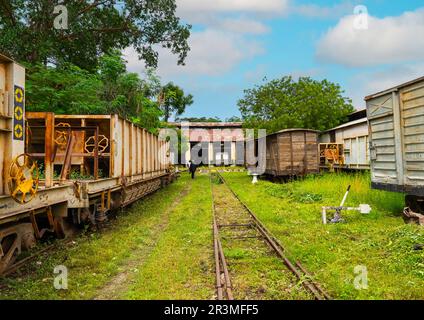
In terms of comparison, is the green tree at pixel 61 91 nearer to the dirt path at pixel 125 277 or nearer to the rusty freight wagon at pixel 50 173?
the rusty freight wagon at pixel 50 173

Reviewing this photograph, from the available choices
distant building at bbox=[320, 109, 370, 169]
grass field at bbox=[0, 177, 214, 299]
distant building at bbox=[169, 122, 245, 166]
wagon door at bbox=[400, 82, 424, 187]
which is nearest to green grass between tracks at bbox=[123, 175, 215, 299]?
grass field at bbox=[0, 177, 214, 299]

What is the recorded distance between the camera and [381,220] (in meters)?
9.34

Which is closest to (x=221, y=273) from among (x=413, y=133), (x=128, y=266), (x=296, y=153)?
(x=128, y=266)

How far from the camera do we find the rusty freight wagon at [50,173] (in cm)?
505

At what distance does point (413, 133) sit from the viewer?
8.23 metres

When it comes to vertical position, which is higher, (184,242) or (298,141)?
(298,141)

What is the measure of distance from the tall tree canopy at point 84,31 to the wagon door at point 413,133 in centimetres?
1202

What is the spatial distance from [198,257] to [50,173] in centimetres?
294

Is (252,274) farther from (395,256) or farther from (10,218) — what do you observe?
(10,218)

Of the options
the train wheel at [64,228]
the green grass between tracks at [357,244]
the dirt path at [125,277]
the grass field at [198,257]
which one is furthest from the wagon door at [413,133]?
the train wheel at [64,228]

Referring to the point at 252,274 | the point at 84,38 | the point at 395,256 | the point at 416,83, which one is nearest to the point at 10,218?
the point at 252,274

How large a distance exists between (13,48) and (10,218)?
11.1 meters

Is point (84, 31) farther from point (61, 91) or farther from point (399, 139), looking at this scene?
point (399, 139)

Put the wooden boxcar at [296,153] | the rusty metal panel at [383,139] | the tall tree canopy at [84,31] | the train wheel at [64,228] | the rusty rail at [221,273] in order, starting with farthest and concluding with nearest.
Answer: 1. the wooden boxcar at [296,153]
2. the tall tree canopy at [84,31]
3. the rusty metal panel at [383,139]
4. the train wheel at [64,228]
5. the rusty rail at [221,273]
